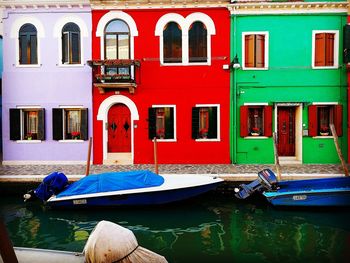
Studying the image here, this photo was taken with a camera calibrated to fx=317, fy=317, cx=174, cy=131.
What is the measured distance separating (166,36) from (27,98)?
20.1ft

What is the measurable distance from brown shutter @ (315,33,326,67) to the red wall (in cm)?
340

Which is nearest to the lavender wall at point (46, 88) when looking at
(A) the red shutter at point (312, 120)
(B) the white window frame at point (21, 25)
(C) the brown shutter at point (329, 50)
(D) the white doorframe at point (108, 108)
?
(B) the white window frame at point (21, 25)

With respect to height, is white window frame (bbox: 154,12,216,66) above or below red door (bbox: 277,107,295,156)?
above

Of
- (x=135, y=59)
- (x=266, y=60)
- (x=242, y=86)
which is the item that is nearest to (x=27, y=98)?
(x=135, y=59)

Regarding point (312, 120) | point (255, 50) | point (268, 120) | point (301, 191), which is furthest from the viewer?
point (255, 50)

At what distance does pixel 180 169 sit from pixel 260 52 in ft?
18.4

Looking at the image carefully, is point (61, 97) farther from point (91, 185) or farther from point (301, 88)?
point (301, 88)

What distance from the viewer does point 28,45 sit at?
41.7 feet

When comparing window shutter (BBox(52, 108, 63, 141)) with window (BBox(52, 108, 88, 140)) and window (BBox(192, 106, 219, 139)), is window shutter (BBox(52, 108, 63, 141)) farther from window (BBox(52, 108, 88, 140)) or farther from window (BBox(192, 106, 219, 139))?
window (BBox(192, 106, 219, 139))

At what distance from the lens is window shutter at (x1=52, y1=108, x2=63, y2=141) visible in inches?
496

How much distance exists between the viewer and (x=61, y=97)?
501 inches

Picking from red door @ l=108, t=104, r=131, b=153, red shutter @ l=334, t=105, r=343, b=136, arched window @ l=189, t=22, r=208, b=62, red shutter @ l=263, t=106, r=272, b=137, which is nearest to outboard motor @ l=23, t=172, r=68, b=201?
red door @ l=108, t=104, r=131, b=153

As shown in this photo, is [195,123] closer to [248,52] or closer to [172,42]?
[172,42]

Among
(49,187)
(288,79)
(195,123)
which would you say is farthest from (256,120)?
(49,187)
